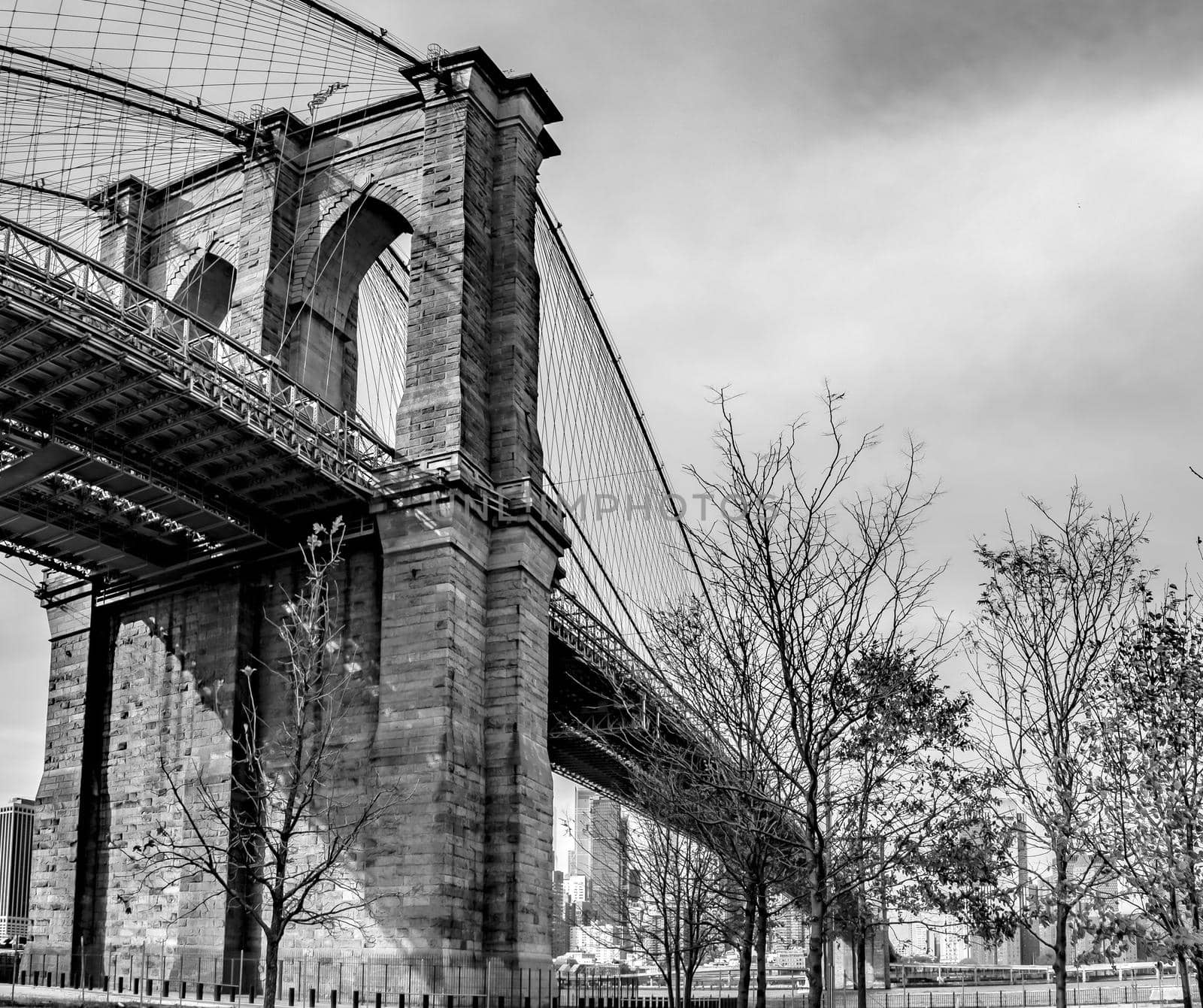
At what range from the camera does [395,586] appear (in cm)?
2920

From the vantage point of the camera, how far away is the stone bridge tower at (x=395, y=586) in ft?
91.9

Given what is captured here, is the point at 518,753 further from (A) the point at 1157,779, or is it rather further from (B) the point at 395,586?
(A) the point at 1157,779

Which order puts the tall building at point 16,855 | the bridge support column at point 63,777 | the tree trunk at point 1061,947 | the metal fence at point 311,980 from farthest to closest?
1. the tall building at point 16,855
2. the bridge support column at point 63,777
3. the metal fence at point 311,980
4. the tree trunk at point 1061,947

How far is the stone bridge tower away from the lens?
28016mm

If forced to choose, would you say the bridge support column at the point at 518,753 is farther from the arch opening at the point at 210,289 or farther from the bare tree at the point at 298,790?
the arch opening at the point at 210,289

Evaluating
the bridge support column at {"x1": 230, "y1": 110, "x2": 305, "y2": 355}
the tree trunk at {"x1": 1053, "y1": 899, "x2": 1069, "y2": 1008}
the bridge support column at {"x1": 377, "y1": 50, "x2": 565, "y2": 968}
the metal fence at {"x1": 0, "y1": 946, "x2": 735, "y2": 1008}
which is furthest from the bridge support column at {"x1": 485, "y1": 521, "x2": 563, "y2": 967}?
the tree trunk at {"x1": 1053, "y1": 899, "x2": 1069, "y2": 1008}

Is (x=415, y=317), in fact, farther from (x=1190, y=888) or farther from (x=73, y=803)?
(x=1190, y=888)

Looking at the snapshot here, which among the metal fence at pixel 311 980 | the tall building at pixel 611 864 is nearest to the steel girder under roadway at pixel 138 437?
the metal fence at pixel 311 980

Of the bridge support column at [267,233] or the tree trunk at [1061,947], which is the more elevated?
the bridge support column at [267,233]

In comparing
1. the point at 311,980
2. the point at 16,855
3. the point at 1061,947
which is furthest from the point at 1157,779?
the point at 16,855

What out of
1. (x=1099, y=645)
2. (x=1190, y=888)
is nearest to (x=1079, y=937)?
(x=1190, y=888)

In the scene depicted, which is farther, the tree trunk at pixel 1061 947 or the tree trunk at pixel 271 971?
the tree trunk at pixel 271 971

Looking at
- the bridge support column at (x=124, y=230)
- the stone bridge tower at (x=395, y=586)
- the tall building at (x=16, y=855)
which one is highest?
the bridge support column at (x=124, y=230)

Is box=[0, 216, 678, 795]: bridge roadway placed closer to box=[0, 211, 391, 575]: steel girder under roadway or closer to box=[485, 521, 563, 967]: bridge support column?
box=[0, 211, 391, 575]: steel girder under roadway
